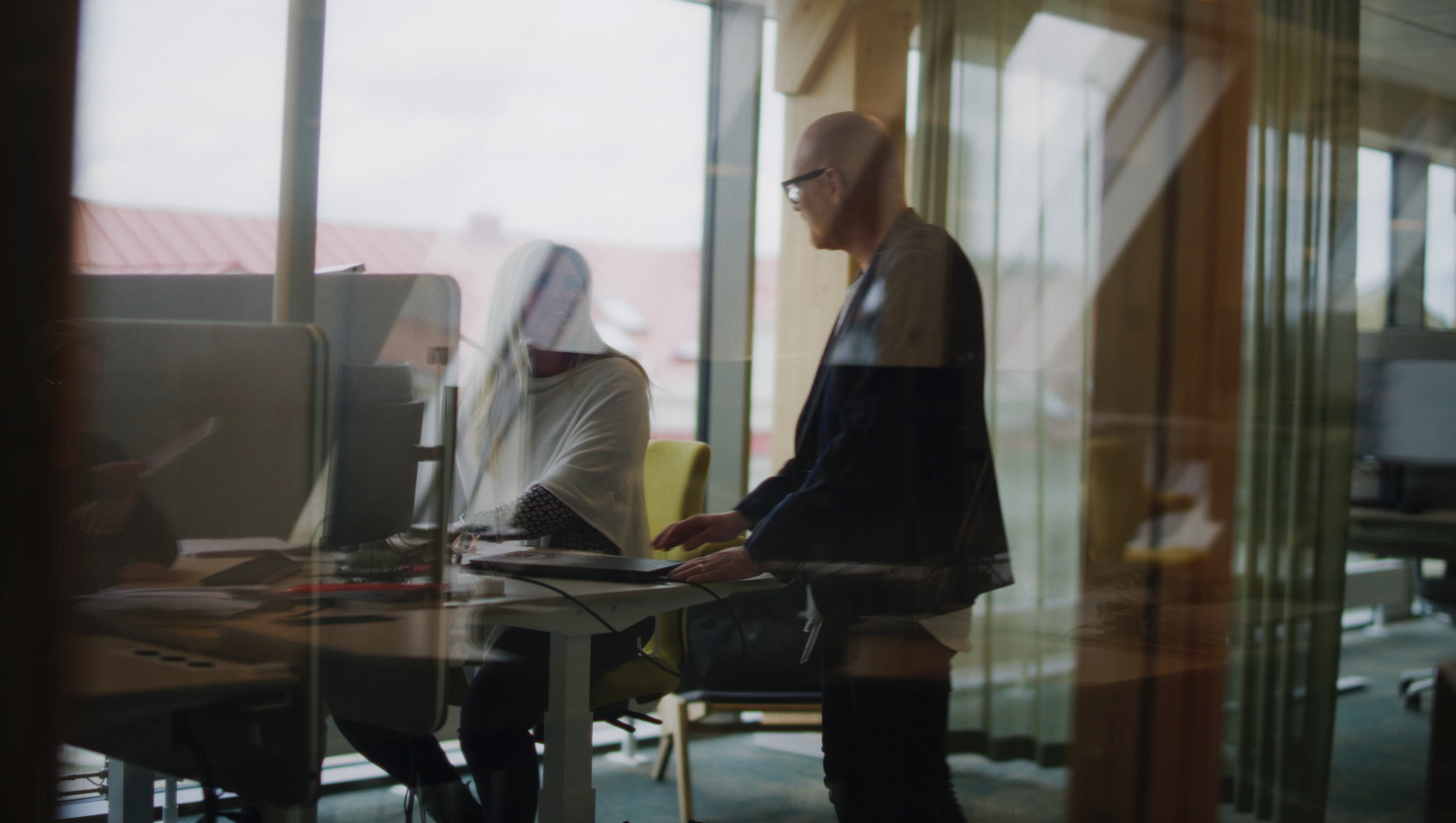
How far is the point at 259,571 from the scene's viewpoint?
4.03 feet

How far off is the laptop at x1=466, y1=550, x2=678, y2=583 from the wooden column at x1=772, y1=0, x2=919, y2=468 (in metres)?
0.25

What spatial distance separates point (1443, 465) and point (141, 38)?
6.69ft

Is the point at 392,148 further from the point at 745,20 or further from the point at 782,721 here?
the point at 782,721

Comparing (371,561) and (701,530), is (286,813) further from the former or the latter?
(701,530)

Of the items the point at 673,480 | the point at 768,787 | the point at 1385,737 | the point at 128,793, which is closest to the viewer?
the point at 128,793

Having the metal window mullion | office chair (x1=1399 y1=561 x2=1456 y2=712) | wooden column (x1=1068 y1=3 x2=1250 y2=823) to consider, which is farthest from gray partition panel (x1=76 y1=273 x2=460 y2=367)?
office chair (x1=1399 y1=561 x2=1456 y2=712)

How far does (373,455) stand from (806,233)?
669mm

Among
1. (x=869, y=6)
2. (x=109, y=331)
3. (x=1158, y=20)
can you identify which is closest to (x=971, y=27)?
(x=869, y=6)

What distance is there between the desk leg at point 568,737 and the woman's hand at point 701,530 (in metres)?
0.17

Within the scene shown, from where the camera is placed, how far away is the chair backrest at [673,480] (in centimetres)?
135

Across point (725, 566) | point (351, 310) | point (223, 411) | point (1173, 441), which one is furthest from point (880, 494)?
point (223, 411)

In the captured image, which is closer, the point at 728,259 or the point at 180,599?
the point at 180,599

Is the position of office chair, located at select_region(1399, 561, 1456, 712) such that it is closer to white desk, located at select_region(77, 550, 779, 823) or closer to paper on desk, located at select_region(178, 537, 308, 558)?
white desk, located at select_region(77, 550, 779, 823)

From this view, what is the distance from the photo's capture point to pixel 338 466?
125cm
